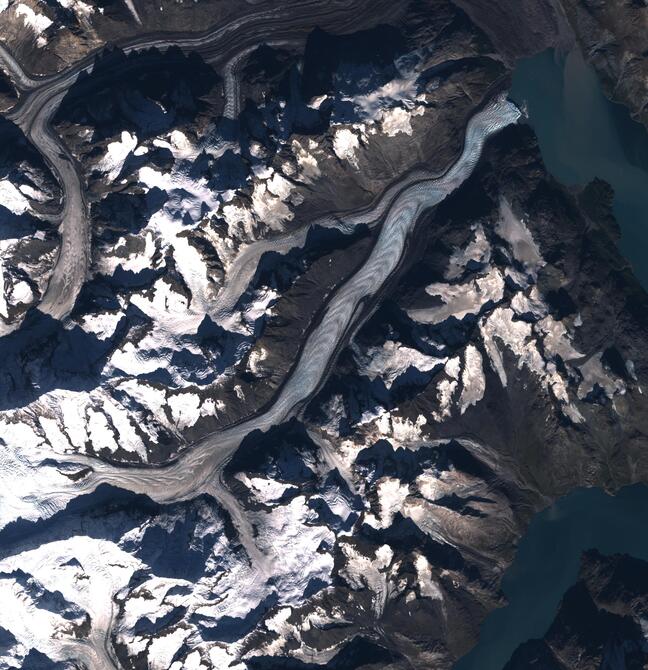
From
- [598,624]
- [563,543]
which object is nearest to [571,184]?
[563,543]

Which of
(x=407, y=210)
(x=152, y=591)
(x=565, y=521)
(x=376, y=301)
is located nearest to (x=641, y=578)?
(x=565, y=521)

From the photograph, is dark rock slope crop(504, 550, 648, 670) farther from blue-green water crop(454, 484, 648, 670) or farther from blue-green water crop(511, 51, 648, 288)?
blue-green water crop(511, 51, 648, 288)

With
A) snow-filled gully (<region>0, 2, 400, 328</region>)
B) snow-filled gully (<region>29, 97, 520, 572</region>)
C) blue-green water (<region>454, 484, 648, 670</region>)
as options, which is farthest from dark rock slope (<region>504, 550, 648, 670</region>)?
snow-filled gully (<region>0, 2, 400, 328</region>)

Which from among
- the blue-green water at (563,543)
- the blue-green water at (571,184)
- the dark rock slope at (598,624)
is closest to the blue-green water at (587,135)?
the blue-green water at (571,184)

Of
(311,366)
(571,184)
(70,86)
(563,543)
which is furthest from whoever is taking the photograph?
(571,184)

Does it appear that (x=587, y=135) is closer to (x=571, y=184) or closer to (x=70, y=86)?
(x=571, y=184)

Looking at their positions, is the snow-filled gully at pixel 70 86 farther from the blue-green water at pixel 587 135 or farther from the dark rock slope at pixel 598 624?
the dark rock slope at pixel 598 624
